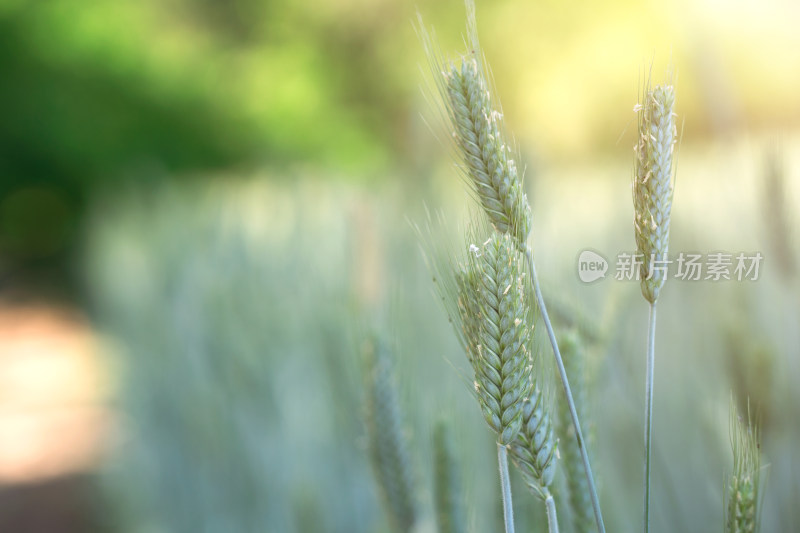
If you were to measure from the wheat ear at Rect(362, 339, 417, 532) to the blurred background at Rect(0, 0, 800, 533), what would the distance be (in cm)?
3

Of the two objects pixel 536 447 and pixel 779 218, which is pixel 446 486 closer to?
pixel 536 447

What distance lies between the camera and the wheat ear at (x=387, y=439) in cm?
73

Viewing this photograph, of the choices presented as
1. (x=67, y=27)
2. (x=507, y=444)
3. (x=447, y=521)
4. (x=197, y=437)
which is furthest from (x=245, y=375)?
(x=67, y=27)

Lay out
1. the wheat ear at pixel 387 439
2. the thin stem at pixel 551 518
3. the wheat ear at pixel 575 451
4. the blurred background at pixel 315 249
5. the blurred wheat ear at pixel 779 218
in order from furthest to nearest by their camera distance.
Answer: the blurred background at pixel 315 249 < the blurred wheat ear at pixel 779 218 < the wheat ear at pixel 387 439 < the wheat ear at pixel 575 451 < the thin stem at pixel 551 518

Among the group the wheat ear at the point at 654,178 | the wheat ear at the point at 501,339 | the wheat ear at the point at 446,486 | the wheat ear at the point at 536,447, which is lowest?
the wheat ear at the point at 446,486

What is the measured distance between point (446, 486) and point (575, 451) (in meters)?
0.15

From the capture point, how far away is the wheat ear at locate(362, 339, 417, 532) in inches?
28.7

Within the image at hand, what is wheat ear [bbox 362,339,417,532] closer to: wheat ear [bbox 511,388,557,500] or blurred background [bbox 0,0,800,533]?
blurred background [bbox 0,0,800,533]

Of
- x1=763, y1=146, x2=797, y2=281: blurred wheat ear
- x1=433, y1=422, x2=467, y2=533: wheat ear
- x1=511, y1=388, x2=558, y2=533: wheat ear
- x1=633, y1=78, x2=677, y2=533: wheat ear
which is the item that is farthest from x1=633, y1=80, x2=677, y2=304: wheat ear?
x1=763, y1=146, x2=797, y2=281: blurred wheat ear

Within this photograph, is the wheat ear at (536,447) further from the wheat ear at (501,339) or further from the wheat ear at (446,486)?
the wheat ear at (446,486)

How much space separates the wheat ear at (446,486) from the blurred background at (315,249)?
6 cm

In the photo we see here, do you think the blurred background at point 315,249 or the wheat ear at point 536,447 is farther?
the blurred background at point 315,249

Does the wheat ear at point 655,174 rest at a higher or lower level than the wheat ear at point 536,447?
higher

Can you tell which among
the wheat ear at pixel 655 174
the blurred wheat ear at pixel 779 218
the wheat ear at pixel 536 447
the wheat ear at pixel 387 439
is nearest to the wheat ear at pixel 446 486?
the wheat ear at pixel 387 439
